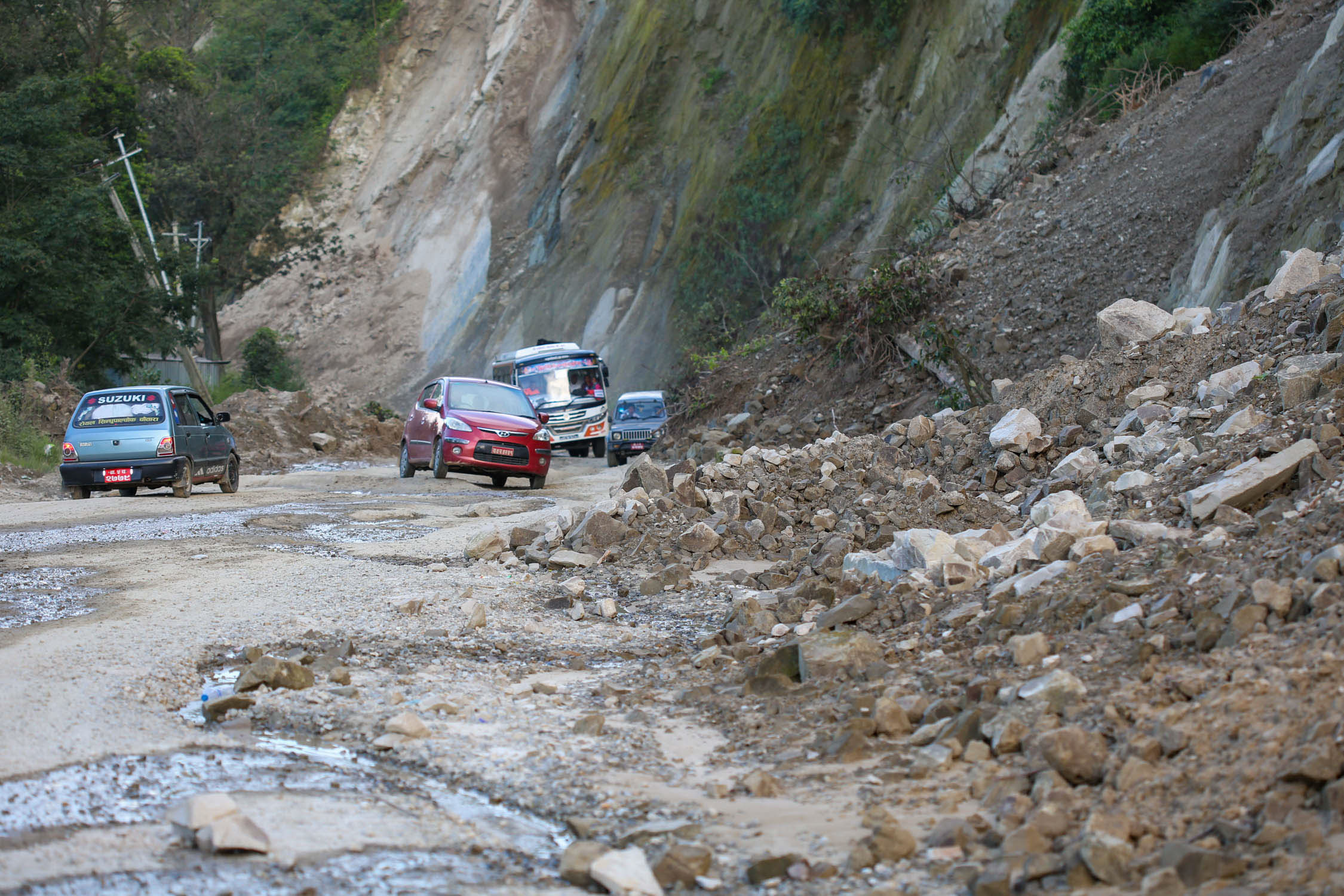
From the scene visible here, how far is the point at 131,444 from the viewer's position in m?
14.5

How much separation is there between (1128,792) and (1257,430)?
13.8 feet

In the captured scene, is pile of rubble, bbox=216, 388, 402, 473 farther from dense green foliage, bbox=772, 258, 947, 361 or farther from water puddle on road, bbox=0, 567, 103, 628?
water puddle on road, bbox=0, 567, 103, 628

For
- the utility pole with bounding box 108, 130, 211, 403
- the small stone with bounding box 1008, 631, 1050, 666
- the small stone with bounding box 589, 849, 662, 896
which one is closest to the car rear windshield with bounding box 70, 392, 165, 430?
the small stone with bounding box 1008, 631, 1050, 666

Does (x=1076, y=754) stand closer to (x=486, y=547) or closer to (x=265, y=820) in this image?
(x=265, y=820)

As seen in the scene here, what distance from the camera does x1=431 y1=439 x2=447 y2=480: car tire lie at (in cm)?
1705

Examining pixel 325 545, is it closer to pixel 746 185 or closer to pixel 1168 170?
pixel 1168 170

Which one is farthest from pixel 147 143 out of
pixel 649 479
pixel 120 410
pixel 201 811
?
pixel 201 811

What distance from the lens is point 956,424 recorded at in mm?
10867

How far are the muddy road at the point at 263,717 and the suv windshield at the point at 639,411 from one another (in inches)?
604

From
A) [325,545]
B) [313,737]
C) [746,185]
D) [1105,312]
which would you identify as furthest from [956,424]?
[746,185]

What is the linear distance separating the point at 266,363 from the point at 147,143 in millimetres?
8693

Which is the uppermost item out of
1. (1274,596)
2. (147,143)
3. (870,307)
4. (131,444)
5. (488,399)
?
(147,143)

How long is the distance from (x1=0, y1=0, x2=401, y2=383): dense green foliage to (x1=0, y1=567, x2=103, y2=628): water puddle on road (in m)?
18.4

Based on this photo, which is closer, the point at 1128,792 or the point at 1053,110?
the point at 1128,792
